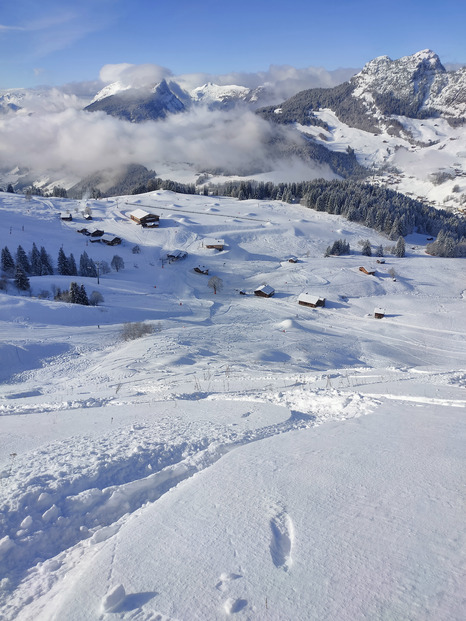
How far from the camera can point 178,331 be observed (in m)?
33.9

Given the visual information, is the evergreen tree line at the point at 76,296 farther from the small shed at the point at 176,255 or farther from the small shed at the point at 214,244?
the small shed at the point at 214,244

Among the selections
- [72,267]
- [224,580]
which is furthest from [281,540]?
[72,267]

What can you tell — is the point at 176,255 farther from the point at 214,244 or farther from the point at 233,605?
the point at 233,605

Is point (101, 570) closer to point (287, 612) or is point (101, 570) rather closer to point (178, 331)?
point (287, 612)

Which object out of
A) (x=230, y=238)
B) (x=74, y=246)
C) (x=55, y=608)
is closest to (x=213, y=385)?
(x=55, y=608)

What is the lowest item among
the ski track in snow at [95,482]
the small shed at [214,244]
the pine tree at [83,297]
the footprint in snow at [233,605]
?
the pine tree at [83,297]

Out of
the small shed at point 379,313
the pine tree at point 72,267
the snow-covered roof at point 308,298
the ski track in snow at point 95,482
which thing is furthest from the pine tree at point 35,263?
the ski track in snow at point 95,482

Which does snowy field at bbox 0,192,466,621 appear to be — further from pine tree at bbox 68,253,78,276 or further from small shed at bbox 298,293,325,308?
pine tree at bbox 68,253,78,276

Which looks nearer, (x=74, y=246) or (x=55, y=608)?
(x=55, y=608)

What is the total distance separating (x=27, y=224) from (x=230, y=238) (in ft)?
151

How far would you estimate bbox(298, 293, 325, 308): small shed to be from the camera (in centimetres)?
5350

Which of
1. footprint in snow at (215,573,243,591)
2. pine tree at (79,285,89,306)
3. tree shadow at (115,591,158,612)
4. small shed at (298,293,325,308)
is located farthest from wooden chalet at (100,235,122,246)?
footprint in snow at (215,573,243,591)

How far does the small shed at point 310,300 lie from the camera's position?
5350cm

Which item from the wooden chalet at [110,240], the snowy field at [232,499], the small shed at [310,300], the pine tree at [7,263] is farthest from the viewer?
the wooden chalet at [110,240]
